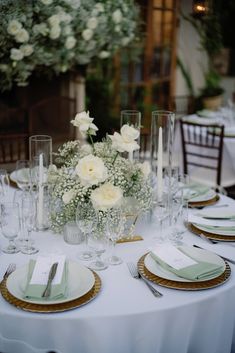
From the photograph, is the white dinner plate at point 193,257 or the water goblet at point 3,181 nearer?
the white dinner plate at point 193,257

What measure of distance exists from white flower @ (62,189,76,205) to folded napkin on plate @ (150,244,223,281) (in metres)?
0.34

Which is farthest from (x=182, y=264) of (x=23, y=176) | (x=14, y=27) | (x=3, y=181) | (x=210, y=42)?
(x=210, y=42)

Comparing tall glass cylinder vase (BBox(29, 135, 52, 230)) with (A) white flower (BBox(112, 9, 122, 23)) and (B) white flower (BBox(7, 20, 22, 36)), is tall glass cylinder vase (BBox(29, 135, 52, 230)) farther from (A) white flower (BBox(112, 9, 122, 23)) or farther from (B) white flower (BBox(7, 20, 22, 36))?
(A) white flower (BBox(112, 9, 122, 23))

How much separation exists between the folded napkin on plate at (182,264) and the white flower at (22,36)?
2213 mm

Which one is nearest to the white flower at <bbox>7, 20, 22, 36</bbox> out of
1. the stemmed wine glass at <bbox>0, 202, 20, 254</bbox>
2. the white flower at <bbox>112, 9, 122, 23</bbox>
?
the white flower at <bbox>112, 9, 122, 23</bbox>

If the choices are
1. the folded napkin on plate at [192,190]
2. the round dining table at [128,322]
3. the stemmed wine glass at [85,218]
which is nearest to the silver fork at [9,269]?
the round dining table at [128,322]

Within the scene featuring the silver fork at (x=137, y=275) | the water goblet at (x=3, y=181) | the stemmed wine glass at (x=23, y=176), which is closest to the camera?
the silver fork at (x=137, y=275)

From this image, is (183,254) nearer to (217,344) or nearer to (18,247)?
(217,344)

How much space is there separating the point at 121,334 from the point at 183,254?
40 cm

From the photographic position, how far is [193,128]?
12.5 feet

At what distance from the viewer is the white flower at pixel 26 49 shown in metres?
3.51

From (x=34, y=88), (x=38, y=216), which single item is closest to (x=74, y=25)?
(x=34, y=88)

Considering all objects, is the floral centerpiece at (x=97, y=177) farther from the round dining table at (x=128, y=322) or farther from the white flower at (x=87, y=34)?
the white flower at (x=87, y=34)

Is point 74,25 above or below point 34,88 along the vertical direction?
above
